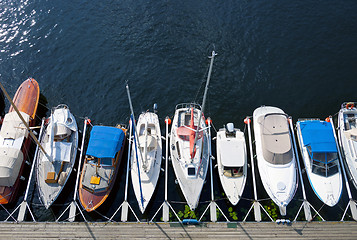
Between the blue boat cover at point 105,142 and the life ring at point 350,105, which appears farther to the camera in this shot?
the life ring at point 350,105

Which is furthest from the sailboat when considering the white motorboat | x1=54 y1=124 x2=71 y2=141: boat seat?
x1=54 y1=124 x2=71 y2=141: boat seat

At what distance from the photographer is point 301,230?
24.5 m

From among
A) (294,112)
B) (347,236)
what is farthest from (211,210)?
(294,112)

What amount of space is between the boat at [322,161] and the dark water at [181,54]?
5294 millimetres

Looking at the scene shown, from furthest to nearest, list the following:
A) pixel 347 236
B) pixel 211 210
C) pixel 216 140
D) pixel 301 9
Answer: pixel 301 9 → pixel 216 140 → pixel 211 210 → pixel 347 236

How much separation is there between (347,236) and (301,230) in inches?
150

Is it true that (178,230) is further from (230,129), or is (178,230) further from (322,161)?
(322,161)

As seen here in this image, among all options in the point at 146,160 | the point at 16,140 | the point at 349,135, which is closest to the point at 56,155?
the point at 16,140

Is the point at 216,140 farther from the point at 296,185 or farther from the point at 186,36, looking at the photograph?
the point at 186,36

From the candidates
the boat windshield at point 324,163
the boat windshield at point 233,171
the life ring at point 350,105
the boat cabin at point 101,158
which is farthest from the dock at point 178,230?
the life ring at point 350,105

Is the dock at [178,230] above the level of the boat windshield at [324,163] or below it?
below

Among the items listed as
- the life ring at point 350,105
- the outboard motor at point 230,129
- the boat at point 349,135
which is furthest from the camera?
the life ring at point 350,105

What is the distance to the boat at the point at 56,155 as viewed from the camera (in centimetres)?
2712

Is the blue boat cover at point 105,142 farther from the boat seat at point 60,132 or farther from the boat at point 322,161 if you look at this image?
the boat at point 322,161
